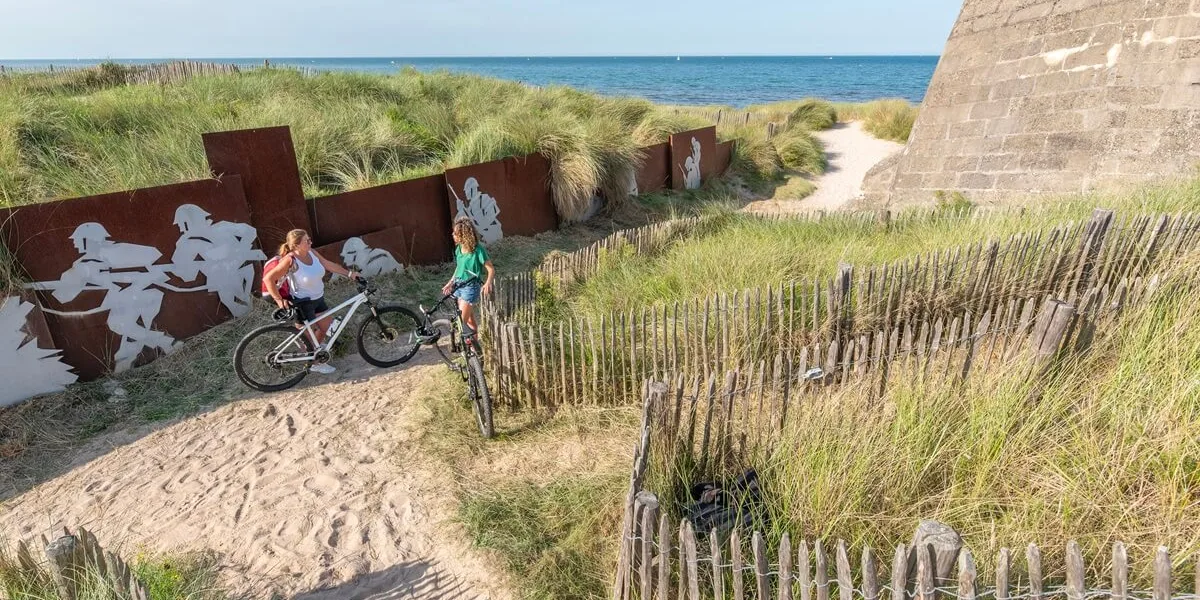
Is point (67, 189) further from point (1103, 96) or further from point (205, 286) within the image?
point (1103, 96)

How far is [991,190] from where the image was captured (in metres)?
8.71

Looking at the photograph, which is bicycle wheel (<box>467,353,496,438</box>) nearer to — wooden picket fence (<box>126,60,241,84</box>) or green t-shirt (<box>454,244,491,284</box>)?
green t-shirt (<box>454,244,491,284</box>)

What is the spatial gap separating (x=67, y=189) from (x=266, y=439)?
3801mm

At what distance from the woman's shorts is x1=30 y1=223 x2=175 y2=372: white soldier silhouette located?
1.56m

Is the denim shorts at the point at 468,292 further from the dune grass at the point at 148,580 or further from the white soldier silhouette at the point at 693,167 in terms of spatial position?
the white soldier silhouette at the point at 693,167

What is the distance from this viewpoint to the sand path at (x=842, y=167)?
44.5ft

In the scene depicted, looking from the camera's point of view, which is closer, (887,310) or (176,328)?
(887,310)

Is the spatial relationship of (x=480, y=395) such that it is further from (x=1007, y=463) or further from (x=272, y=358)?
(x=1007, y=463)

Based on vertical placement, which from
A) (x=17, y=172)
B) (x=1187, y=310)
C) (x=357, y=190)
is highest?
(x=17, y=172)

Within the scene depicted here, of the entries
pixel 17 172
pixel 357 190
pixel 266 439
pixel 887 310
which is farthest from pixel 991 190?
pixel 17 172

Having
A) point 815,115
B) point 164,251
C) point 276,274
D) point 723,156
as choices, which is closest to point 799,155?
point 723,156

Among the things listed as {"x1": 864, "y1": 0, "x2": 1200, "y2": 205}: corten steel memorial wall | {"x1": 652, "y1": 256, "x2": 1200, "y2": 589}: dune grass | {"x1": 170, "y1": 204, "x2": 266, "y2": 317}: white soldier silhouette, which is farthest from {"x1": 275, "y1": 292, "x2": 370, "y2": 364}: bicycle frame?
{"x1": 864, "y1": 0, "x2": 1200, "y2": 205}: corten steel memorial wall

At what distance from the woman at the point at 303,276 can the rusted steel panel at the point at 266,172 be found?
1471 millimetres

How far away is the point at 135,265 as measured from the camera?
573cm
